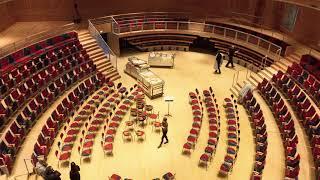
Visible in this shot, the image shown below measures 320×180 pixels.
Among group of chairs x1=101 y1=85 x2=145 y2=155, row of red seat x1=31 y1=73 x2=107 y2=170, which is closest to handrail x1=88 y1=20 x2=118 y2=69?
row of red seat x1=31 y1=73 x2=107 y2=170

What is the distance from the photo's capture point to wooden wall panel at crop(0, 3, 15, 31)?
20.7 metres

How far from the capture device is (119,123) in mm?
15820

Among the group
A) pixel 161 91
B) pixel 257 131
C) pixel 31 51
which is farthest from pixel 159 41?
pixel 257 131

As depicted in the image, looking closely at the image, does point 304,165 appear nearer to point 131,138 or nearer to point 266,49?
point 131,138

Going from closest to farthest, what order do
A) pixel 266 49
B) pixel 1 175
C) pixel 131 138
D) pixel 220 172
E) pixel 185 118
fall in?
pixel 1 175
pixel 220 172
pixel 131 138
pixel 185 118
pixel 266 49

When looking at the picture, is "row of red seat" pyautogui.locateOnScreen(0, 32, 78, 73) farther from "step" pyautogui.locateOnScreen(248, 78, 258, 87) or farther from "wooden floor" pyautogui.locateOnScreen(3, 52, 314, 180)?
"step" pyautogui.locateOnScreen(248, 78, 258, 87)

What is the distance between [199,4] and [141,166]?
1653cm

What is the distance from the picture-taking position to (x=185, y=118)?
1658 centimetres

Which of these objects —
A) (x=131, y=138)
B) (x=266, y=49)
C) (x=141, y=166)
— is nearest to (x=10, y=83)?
(x=131, y=138)

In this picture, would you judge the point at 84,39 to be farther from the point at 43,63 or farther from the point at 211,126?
the point at 211,126

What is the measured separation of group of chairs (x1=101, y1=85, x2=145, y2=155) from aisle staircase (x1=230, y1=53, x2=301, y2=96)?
5857 millimetres

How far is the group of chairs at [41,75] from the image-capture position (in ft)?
50.1

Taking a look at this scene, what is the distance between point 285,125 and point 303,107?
1.69 metres

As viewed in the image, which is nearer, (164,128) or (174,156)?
(164,128)
